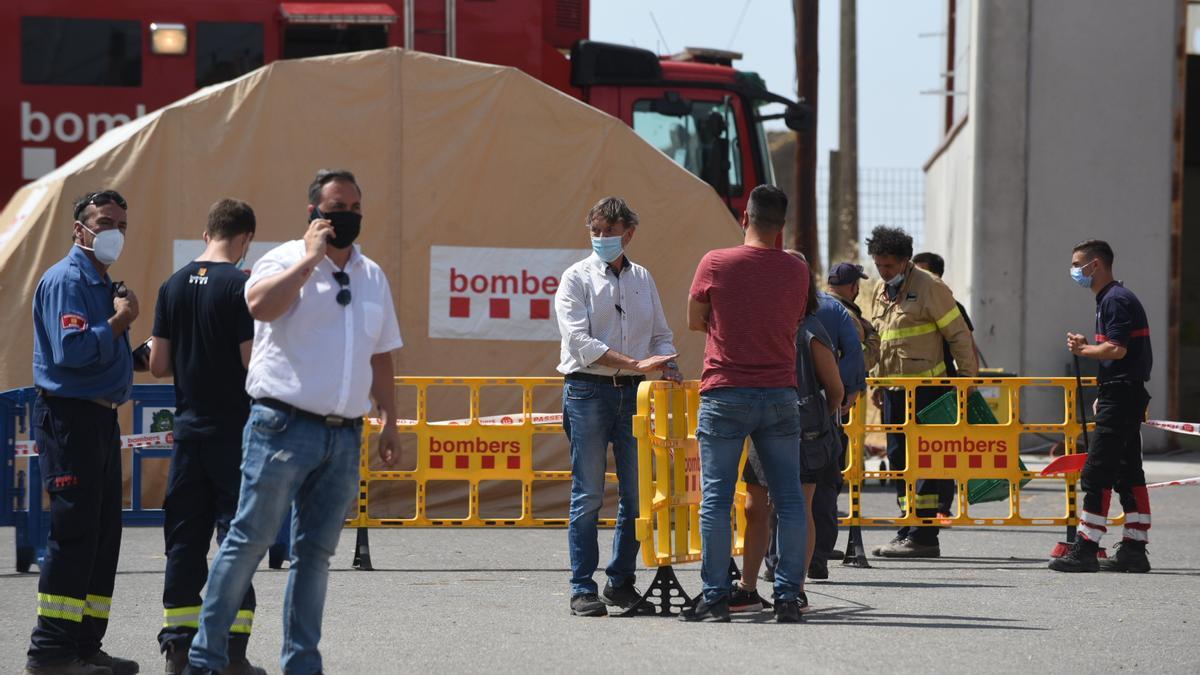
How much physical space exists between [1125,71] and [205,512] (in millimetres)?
15376

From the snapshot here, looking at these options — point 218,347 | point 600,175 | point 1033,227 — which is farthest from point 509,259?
point 1033,227

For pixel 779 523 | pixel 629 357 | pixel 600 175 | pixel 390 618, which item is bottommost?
pixel 390 618

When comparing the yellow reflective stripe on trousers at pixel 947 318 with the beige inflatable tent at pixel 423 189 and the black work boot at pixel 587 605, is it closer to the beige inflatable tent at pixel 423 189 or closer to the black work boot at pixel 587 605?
the beige inflatable tent at pixel 423 189

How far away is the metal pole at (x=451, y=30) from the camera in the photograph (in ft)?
46.8

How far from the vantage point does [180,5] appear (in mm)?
14734

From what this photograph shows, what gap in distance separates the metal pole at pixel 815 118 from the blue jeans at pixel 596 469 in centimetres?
1111

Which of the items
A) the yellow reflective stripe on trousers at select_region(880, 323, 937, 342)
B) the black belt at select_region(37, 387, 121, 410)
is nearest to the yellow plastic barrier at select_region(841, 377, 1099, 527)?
the yellow reflective stripe on trousers at select_region(880, 323, 937, 342)

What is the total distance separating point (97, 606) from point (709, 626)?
265 cm

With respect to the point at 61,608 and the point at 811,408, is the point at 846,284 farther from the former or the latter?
the point at 61,608

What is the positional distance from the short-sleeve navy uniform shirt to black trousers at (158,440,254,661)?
544 cm

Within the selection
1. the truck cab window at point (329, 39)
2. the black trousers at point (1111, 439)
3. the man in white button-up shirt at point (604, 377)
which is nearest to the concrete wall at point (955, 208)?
the truck cab window at point (329, 39)

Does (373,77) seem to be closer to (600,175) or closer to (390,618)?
(600,175)

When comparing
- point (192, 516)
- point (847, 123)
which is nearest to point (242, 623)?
point (192, 516)

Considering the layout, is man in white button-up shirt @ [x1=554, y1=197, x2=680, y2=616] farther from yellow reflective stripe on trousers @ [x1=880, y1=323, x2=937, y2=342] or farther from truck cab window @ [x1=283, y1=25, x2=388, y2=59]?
truck cab window @ [x1=283, y1=25, x2=388, y2=59]
